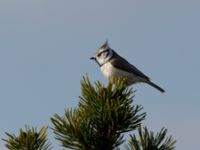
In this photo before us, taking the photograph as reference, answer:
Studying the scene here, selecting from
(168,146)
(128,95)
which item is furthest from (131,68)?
(168,146)

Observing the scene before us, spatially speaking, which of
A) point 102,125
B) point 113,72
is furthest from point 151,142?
point 113,72

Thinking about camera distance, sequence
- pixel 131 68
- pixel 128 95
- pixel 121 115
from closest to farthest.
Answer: pixel 121 115
pixel 128 95
pixel 131 68

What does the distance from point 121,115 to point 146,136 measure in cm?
42

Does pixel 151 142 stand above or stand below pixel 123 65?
below

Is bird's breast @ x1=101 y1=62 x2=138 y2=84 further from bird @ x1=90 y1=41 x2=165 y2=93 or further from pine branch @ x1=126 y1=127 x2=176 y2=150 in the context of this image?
pine branch @ x1=126 y1=127 x2=176 y2=150

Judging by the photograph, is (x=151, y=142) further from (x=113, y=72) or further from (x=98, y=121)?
(x=113, y=72)

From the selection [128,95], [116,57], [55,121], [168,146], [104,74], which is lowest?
[168,146]

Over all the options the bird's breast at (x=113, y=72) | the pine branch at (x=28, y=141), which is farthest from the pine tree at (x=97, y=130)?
the bird's breast at (x=113, y=72)

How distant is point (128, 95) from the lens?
5.54 m

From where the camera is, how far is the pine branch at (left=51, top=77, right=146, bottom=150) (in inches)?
192

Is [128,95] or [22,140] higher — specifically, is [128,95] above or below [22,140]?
above

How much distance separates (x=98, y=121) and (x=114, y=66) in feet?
24.2

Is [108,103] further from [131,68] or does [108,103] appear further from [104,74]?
[131,68]

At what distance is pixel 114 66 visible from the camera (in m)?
12.4
